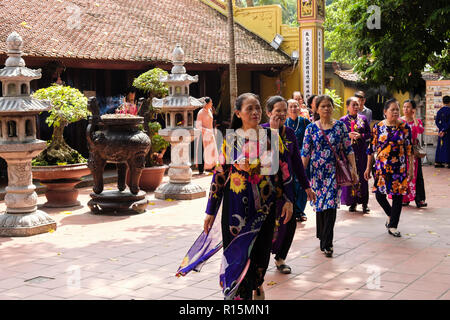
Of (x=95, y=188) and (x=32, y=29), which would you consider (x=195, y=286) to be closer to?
(x=95, y=188)

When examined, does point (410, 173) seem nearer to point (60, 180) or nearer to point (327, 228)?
point (327, 228)

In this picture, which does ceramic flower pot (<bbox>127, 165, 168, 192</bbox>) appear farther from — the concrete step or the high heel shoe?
the high heel shoe

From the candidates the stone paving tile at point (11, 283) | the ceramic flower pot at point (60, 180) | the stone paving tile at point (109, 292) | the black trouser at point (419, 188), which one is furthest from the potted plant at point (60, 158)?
the black trouser at point (419, 188)

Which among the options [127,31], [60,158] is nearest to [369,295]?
[60,158]

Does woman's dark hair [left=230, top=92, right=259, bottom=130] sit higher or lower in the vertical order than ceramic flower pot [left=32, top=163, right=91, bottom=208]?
higher

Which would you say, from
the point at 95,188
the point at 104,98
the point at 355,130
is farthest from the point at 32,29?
the point at 355,130

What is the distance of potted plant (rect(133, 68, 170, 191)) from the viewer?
1218 cm

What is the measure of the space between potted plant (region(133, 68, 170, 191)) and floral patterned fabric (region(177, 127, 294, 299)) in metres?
7.14

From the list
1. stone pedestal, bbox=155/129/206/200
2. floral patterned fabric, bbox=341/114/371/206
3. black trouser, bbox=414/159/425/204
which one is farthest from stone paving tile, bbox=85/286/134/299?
black trouser, bbox=414/159/425/204

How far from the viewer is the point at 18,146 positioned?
27.2 feet

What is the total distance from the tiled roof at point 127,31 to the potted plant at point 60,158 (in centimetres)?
279

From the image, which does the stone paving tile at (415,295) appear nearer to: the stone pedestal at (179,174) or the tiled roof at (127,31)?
the stone pedestal at (179,174)

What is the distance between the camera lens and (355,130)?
32.0 ft

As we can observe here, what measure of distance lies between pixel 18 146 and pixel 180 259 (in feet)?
9.26
